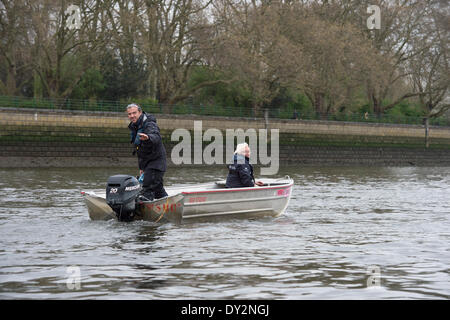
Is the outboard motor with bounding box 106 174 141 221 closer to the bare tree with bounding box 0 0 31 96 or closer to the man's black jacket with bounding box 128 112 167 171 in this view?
the man's black jacket with bounding box 128 112 167 171

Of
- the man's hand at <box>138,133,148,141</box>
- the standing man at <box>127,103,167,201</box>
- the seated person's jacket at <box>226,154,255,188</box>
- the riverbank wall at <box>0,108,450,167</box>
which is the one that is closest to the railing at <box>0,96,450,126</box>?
the riverbank wall at <box>0,108,450,167</box>

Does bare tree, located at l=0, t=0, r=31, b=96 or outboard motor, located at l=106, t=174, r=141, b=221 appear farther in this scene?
bare tree, located at l=0, t=0, r=31, b=96

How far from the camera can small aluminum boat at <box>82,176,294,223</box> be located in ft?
46.2

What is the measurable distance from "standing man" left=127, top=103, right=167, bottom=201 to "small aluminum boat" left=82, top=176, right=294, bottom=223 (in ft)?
0.90

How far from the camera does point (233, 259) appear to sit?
423 inches

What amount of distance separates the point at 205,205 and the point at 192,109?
32.8m

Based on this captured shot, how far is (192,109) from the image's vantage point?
47188 millimetres

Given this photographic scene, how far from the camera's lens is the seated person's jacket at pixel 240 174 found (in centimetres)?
1545

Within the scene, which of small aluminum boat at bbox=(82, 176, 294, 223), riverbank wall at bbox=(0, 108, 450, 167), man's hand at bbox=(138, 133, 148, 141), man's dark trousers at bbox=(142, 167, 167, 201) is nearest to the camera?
man's hand at bbox=(138, 133, 148, 141)

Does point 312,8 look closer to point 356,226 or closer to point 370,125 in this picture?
point 370,125

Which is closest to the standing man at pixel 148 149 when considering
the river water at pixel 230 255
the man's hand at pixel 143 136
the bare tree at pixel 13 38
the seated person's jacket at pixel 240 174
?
the man's hand at pixel 143 136

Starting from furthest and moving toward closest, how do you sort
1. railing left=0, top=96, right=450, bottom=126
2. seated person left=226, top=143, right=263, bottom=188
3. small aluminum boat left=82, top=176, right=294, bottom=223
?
railing left=0, top=96, right=450, bottom=126, seated person left=226, top=143, right=263, bottom=188, small aluminum boat left=82, top=176, right=294, bottom=223

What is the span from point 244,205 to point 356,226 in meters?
Answer: 2.26
